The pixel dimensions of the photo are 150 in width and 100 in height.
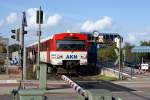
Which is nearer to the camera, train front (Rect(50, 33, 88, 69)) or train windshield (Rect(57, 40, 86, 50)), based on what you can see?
train front (Rect(50, 33, 88, 69))

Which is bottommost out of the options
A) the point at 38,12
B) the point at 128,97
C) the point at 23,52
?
the point at 128,97

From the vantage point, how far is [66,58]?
37438 mm

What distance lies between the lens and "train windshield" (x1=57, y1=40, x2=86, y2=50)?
123 feet

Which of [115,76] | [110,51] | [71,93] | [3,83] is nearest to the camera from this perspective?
[71,93]

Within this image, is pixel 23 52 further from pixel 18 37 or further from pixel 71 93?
pixel 71 93

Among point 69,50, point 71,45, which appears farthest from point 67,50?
point 71,45

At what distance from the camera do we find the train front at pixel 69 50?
122ft

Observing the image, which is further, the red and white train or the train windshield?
the train windshield

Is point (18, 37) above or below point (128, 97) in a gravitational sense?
above

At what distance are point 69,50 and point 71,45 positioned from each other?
0.53m

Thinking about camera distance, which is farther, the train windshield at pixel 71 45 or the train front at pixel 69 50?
the train windshield at pixel 71 45

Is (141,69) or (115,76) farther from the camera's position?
(141,69)

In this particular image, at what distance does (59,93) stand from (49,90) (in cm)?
125

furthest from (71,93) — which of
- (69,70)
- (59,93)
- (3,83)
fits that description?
(69,70)
